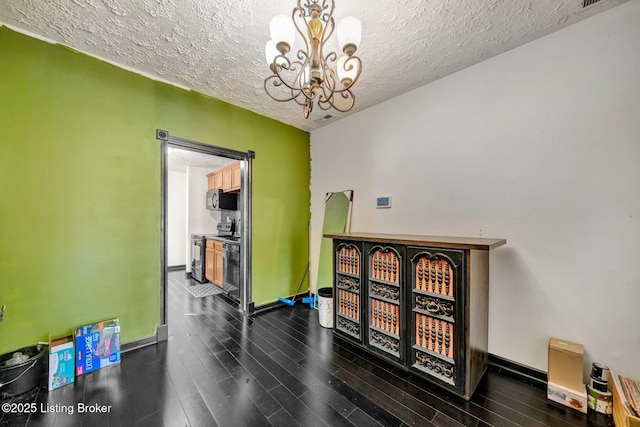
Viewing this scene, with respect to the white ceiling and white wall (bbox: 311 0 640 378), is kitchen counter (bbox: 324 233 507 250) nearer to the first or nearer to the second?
white wall (bbox: 311 0 640 378)

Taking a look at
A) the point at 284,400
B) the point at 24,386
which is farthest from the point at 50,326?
the point at 284,400

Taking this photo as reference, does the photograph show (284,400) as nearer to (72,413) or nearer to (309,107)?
(72,413)

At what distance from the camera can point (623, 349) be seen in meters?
1.64

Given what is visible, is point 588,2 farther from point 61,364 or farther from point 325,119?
point 61,364

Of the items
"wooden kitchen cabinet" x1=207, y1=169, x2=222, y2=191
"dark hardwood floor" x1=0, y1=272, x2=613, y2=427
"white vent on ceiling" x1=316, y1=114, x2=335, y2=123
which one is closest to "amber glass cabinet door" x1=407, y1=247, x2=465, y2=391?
"dark hardwood floor" x1=0, y1=272, x2=613, y2=427

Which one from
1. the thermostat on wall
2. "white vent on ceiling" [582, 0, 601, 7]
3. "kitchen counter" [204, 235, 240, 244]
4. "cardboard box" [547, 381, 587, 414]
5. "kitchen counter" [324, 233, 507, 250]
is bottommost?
"cardboard box" [547, 381, 587, 414]

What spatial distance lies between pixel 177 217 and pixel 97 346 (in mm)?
4343

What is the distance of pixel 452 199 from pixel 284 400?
Result: 226cm

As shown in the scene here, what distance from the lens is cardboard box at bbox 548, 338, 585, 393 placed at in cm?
167

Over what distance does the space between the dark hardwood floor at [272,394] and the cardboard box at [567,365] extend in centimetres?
17

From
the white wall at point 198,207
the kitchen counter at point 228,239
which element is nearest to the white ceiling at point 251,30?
the kitchen counter at point 228,239

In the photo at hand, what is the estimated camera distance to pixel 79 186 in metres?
2.14

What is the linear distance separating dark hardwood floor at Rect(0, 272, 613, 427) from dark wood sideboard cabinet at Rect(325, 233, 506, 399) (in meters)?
0.16

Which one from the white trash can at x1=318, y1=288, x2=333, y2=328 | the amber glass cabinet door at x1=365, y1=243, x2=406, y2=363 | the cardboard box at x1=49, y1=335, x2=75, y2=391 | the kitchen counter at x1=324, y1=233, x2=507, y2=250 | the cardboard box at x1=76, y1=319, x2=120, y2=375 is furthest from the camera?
the white trash can at x1=318, y1=288, x2=333, y2=328
